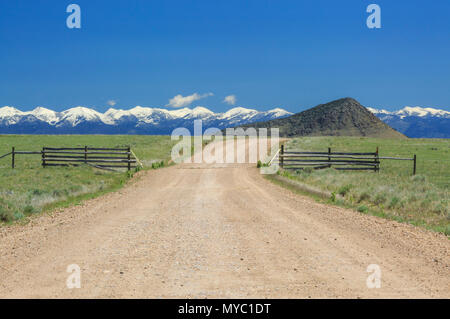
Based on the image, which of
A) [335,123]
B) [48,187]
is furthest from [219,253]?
[335,123]

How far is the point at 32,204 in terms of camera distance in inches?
595

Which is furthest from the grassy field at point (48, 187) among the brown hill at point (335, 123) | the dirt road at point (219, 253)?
the brown hill at point (335, 123)

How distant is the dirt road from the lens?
632cm

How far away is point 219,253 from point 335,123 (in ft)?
420

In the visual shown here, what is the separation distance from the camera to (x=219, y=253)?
27.4 ft

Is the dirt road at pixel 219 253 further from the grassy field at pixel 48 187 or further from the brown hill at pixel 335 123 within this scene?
the brown hill at pixel 335 123

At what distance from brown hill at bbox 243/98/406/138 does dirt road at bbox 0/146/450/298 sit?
108428 millimetres

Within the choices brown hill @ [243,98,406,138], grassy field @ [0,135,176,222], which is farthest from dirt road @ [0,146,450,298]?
brown hill @ [243,98,406,138]

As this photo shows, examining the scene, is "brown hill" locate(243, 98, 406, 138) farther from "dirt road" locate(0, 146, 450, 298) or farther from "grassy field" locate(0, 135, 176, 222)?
"dirt road" locate(0, 146, 450, 298)

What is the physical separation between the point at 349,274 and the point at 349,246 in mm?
2246

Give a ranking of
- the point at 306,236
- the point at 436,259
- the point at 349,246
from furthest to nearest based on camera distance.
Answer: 1. the point at 306,236
2. the point at 349,246
3. the point at 436,259

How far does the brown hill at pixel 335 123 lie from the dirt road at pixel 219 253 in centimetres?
Answer: 10843

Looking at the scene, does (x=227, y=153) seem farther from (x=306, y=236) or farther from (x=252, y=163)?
(x=306, y=236)
